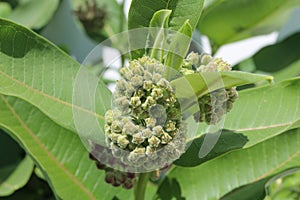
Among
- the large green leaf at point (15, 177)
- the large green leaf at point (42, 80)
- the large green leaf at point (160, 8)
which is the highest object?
the large green leaf at point (160, 8)

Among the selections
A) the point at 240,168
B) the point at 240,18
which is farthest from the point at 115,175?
the point at 240,18

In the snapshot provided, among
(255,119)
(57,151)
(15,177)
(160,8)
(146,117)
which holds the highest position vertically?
(160,8)

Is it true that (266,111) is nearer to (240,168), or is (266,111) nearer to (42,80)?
(240,168)

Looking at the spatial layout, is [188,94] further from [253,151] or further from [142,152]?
[253,151]

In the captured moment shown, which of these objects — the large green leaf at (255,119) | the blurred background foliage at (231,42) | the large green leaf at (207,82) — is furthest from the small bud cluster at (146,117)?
the blurred background foliage at (231,42)

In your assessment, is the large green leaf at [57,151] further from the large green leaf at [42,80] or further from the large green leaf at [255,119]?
the large green leaf at [255,119]

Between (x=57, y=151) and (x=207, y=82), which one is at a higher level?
(x=207, y=82)
